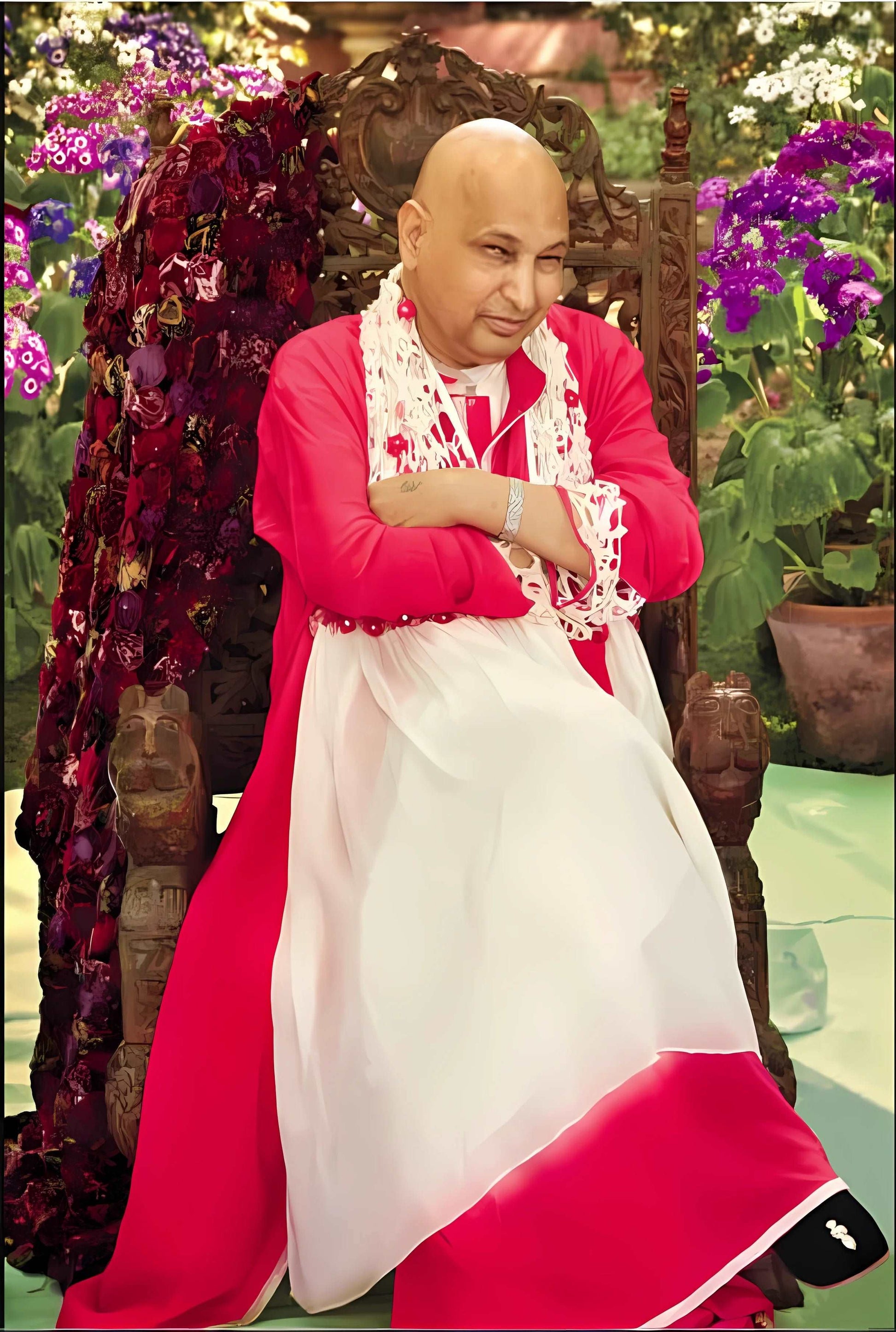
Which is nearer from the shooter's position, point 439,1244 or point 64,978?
point 439,1244

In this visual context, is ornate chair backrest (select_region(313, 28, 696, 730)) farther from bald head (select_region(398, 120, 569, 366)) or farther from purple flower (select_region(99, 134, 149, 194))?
purple flower (select_region(99, 134, 149, 194))

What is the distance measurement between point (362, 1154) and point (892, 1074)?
97 cm

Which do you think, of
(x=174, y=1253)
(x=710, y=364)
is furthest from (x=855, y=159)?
(x=174, y=1253)

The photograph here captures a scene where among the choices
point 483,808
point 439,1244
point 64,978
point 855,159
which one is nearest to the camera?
point 439,1244

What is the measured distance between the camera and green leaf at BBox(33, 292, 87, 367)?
210 centimetres

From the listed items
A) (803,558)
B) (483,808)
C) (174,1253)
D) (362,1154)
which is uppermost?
(803,558)

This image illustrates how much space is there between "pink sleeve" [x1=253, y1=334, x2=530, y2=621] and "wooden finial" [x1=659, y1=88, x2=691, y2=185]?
61cm

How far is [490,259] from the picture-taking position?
1.69m

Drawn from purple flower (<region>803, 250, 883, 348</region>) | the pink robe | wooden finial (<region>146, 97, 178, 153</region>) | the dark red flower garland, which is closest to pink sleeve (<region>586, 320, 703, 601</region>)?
the pink robe

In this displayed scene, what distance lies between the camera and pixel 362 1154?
60.9 inches

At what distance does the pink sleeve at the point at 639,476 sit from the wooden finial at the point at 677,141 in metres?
0.28

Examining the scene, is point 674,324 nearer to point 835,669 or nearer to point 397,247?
point 397,247

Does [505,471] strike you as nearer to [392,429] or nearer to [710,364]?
[392,429]

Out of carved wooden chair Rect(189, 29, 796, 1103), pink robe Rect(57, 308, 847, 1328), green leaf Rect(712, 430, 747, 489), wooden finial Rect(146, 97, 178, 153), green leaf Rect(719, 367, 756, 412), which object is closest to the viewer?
pink robe Rect(57, 308, 847, 1328)
